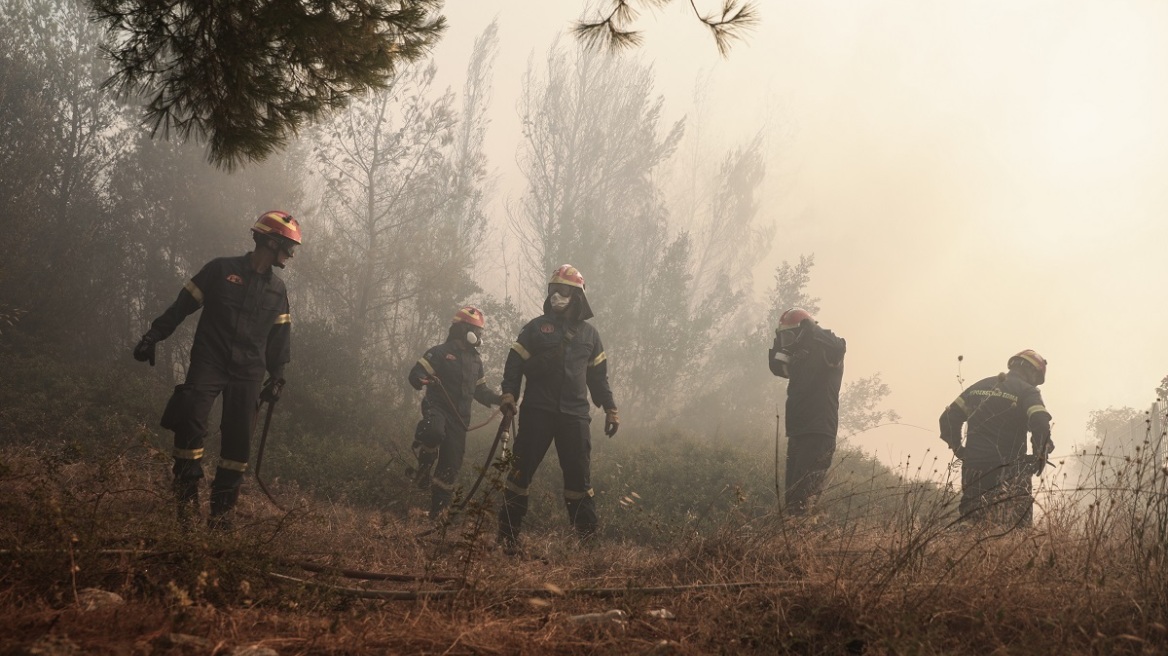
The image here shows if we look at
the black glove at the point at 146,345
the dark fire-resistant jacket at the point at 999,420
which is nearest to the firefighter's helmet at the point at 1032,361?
the dark fire-resistant jacket at the point at 999,420

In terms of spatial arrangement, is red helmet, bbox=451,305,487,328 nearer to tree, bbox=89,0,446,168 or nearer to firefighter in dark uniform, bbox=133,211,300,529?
firefighter in dark uniform, bbox=133,211,300,529

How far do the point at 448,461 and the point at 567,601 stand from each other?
17.1 ft

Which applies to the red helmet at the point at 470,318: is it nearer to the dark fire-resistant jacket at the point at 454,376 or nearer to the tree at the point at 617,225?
the dark fire-resistant jacket at the point at 454,376

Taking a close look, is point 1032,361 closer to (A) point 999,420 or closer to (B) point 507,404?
(A) point 999,420

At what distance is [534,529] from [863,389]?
17.0 m

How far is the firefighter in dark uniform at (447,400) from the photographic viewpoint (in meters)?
8.34

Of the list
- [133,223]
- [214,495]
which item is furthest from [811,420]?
[133,223]

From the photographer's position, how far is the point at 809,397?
7.17m

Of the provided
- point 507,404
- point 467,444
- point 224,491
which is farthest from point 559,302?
point 467,444

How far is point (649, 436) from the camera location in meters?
17.5

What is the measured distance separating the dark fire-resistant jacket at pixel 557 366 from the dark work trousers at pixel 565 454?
0.10 m

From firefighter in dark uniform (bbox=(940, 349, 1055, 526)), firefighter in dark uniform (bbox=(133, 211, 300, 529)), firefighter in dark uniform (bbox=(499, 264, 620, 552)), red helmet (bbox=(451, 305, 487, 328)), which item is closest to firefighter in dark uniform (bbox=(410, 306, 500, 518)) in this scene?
red helmet (bbox=(451, 305, 487, 328))

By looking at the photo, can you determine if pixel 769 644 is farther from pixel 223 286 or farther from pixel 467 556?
pixel 223 286

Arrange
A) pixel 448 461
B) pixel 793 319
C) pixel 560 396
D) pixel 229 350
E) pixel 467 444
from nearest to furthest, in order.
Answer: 1. pixel 229 350
2. pixel 560 396
3. pixel 793 319
4. pixel 448 461
5. pixel 467 444
